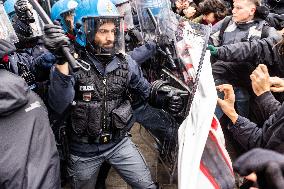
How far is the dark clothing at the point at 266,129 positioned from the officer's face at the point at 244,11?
1791mm

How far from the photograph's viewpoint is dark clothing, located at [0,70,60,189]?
7.64ft

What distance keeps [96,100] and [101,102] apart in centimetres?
4

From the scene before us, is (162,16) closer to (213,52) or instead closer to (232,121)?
(213,52)

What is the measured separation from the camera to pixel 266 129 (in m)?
2.71

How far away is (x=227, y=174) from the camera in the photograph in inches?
100

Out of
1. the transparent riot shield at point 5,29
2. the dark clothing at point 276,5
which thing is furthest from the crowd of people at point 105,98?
the dark clothing at point 276,5

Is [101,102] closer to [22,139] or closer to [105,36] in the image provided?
[105,36]

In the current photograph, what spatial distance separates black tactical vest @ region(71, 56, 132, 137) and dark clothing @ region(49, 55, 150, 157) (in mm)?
37

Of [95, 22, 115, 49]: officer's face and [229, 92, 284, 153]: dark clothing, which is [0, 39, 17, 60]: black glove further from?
[229, 92, 284, 153]: dark clothing

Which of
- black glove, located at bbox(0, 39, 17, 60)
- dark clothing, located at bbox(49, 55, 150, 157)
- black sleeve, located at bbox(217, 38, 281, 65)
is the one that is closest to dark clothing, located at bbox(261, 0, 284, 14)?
black sleeve, located at bbox(217, 38, 281, 65)

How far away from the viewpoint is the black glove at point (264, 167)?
4.25 ft

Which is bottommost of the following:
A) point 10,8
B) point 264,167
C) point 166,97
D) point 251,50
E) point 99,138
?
point 99,138

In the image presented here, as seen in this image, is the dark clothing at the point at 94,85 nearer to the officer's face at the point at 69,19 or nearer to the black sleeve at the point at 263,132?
the black sleeve at the point at 263,132

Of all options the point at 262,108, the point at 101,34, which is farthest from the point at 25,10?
the point at 262,108
